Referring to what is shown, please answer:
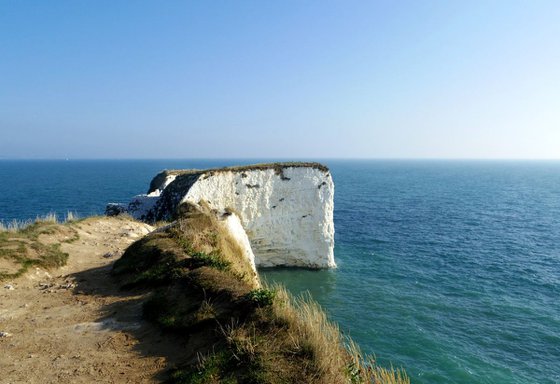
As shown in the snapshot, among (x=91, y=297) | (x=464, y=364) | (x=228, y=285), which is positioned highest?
(x=228, y=285)

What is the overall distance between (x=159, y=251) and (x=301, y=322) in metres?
8.28

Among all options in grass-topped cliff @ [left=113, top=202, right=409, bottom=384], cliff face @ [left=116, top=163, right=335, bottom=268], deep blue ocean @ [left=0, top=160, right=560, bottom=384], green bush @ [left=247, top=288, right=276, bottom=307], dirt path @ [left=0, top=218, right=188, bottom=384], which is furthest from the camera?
cliff face @ [left=116, top=163, right=335, bottom=268]

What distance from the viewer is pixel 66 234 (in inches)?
774

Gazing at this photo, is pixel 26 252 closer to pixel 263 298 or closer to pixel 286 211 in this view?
pixel 263 298

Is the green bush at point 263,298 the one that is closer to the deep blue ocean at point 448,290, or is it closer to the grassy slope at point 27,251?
the grassy slope at point 27,251

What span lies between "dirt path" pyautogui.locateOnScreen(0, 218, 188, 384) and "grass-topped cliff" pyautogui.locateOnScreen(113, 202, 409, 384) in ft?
1.98

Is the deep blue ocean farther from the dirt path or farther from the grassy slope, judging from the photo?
the grassy slope

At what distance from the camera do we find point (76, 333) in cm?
999

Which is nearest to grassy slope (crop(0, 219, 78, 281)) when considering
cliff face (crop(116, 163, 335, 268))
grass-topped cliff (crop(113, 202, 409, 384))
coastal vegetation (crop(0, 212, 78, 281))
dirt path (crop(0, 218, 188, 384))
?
coastal vegetation (crop(0, 212, 78, 281))

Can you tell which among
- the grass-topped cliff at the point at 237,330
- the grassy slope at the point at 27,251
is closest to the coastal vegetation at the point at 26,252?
the grassy slope at the point at 27,251

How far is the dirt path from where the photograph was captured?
319 inches

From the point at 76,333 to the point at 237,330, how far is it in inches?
199

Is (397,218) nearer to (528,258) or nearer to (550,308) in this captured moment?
(528,258)

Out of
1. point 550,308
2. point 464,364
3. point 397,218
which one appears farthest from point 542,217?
point 464,364
